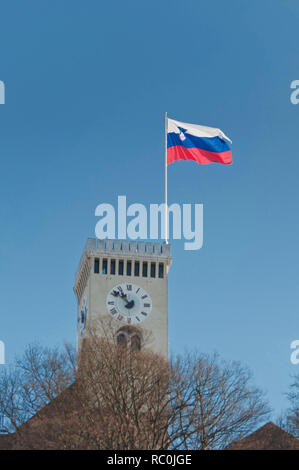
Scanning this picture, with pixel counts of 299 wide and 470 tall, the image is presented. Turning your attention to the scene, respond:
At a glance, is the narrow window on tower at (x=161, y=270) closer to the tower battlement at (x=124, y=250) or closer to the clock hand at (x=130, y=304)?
the tower battlement at (x=124, y=250)

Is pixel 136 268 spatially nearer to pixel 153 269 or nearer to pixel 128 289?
pixel 153 269

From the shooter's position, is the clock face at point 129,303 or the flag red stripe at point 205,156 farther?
the clock face at point 129,303

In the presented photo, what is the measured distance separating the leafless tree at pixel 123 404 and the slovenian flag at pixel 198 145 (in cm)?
1690

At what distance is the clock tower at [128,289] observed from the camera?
8325cm

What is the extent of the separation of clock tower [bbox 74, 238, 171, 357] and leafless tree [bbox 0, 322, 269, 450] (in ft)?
36.0

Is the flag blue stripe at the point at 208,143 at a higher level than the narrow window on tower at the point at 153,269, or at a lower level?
higher

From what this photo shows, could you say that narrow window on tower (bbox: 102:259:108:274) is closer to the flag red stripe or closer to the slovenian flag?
the slovenian flag

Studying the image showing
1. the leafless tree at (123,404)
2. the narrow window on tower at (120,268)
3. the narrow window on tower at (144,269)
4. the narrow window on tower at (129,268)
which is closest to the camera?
the leafless tree at (123,404)

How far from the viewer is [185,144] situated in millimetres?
82938

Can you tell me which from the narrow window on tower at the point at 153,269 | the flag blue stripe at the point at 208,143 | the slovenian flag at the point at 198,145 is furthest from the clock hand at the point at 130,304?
the flag blue stripe at the point at 208,143

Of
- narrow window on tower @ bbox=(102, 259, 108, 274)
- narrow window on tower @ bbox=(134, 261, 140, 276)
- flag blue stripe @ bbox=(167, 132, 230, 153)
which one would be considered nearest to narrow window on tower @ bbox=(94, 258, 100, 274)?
narrow window on tower @ bbox=(102, 259, 108, 274)

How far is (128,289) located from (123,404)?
771 inches

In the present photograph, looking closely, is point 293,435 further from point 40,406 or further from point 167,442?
point 40,406

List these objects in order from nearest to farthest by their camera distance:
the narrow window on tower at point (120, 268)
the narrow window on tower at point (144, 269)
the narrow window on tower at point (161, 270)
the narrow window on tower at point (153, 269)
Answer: the narrow window on tower at point (120, 268) → the narrow window on tower at point (144, 269) → the narrow window on tower at point (153, 269) → the narrow window on tower at point (161, 270)
